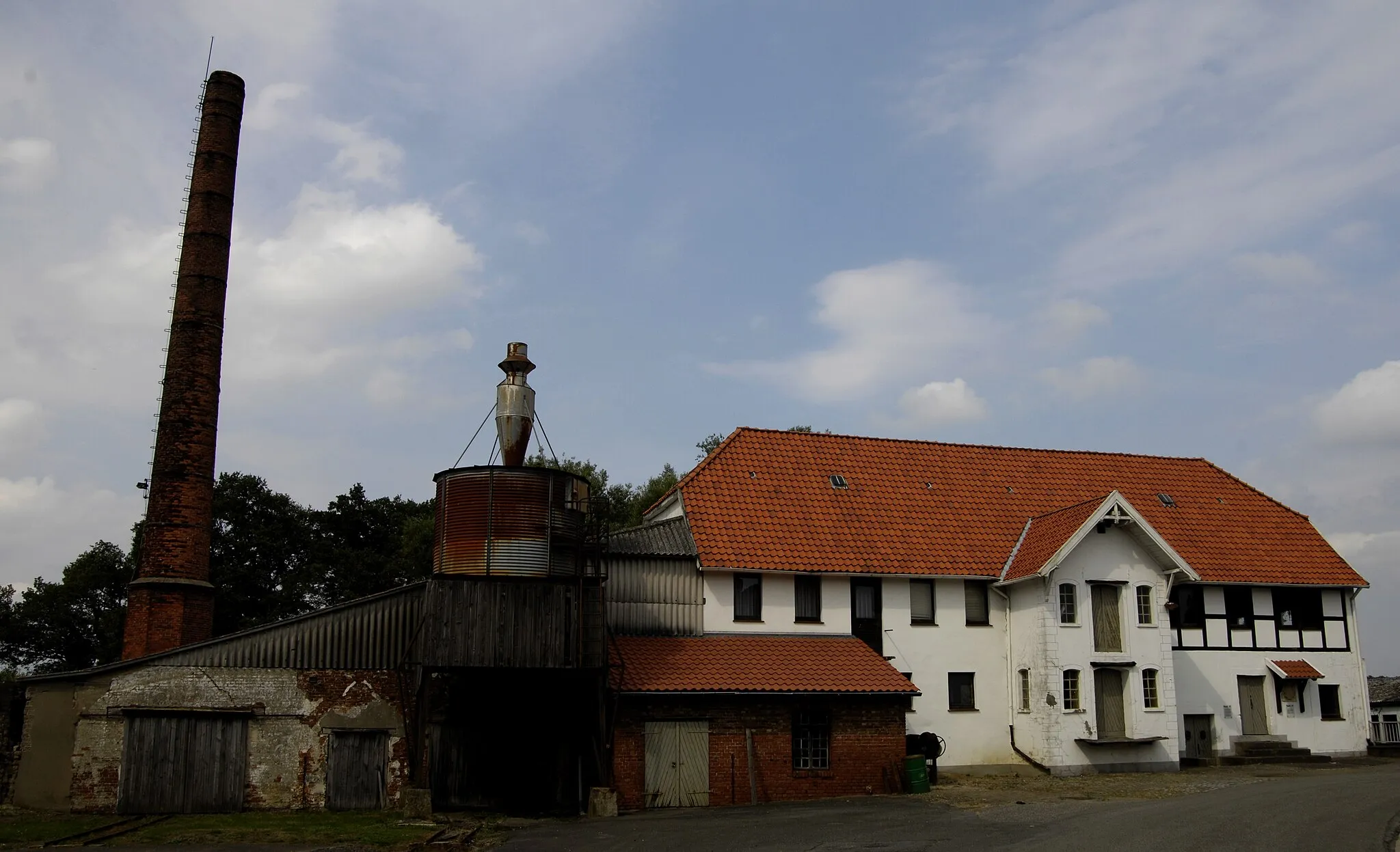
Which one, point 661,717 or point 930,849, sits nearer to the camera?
point 930,849

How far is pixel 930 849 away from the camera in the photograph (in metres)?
16.0

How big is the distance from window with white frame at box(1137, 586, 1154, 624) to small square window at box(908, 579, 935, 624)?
Result: 5161 mm

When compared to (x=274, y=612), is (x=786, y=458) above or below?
above

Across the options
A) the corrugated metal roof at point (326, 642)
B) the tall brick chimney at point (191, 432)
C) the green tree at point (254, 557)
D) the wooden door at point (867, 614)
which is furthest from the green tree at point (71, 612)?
the wooden door at point (867, 614)

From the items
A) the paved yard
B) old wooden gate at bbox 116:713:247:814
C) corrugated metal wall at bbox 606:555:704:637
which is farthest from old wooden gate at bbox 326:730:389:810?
corrugated metal wall at bbox 606:555:704:637

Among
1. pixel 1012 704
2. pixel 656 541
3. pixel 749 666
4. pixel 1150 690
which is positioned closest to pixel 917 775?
pixel 749 666

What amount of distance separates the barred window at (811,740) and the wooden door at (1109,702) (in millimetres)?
7445

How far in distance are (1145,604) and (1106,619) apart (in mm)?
1198

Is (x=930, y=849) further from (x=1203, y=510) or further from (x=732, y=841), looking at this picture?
(x=1203, y=510)

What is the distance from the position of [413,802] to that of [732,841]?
7.05 m

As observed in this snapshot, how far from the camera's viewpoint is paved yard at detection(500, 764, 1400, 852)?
53.7 feet

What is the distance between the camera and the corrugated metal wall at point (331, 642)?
73.7 feet

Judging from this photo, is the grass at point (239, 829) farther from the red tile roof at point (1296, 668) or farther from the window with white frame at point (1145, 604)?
the red tile roof at point (1296, 668)

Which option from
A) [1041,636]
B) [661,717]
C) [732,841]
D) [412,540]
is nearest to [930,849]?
[732,841]
